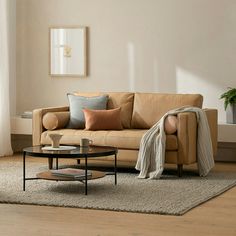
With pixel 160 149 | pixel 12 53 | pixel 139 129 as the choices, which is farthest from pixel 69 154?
pixel 12 53

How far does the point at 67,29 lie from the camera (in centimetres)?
968

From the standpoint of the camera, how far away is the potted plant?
8602mm

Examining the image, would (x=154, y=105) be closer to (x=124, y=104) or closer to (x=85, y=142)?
(x=124, y=104)

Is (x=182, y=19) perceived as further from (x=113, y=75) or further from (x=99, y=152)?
(x=99, y=152)

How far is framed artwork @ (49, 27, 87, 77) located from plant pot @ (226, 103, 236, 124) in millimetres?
1948

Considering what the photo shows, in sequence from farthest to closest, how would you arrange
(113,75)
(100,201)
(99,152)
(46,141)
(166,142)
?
1. (113,75)
2. (46,141)
3. (166,142)
4. (99,152)
5. (100,201)

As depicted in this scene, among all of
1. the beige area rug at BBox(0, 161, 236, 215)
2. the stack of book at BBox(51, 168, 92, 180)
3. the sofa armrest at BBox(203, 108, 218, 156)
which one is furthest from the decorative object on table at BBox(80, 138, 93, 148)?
the sofa armrest at BBox(203, 108, 218, 156)

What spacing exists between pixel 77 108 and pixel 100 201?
2.42m

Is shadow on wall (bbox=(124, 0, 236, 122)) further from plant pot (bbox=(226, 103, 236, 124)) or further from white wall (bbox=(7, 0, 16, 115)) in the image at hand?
white wall (bbox=(7, 0, 16, 115))

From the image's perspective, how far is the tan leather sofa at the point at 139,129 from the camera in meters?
7.49

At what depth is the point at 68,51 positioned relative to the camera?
9.69 metres

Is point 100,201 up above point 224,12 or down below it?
below

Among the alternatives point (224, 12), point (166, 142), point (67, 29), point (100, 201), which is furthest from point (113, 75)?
point (100, 201)

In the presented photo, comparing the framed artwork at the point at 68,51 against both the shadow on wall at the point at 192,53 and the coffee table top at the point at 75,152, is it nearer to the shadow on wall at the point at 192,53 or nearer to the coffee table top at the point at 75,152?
the shadow on wall at the point at 192,53
